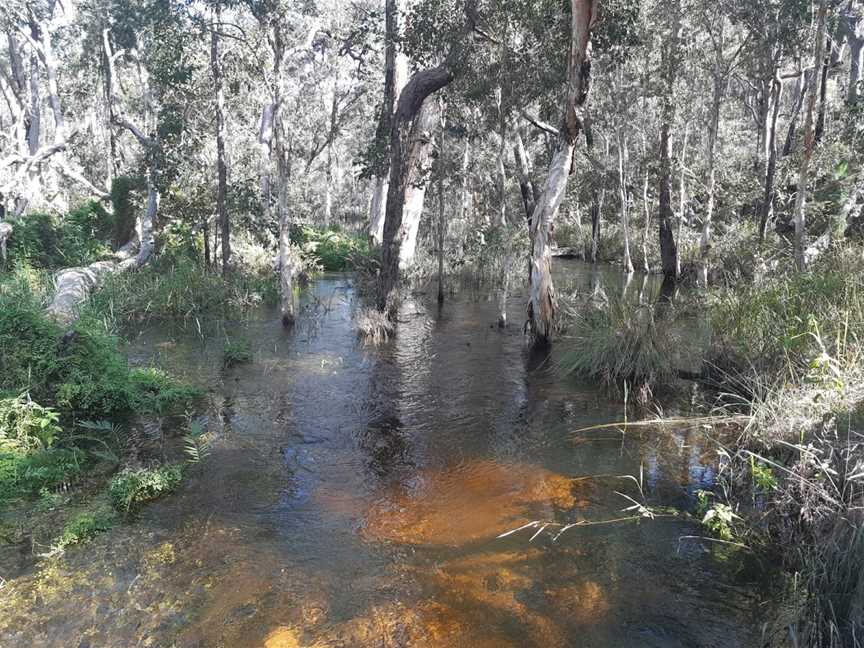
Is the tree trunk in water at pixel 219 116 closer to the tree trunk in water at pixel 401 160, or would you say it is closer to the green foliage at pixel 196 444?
the tree trunk in water at pixel 401 160

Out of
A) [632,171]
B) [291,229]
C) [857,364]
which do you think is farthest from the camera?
[632,171]

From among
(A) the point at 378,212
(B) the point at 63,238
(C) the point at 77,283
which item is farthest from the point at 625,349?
(A) the point at 378,212

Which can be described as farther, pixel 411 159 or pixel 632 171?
pixel 632 171

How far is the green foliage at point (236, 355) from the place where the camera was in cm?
1050

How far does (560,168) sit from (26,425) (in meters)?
8.66

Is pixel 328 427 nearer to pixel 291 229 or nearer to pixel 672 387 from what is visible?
pixel 672 387

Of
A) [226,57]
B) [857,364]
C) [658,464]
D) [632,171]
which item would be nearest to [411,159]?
[226,57]

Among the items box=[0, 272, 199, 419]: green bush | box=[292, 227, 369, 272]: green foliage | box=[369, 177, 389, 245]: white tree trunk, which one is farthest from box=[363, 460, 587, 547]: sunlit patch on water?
box=[369, 177, 389, 245]: white tree trunk

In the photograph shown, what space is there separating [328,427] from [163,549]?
10.3ft

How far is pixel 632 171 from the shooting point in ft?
81.8

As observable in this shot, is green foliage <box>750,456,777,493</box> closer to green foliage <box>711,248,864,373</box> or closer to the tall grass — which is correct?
green foliage <box>711,248,864,373</box>

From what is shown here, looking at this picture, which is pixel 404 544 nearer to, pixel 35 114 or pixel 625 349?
pixel 625 349

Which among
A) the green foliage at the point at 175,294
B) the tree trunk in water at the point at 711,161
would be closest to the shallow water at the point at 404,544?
the green foliage at the point at 175,294

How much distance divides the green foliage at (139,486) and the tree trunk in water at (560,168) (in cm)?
696
